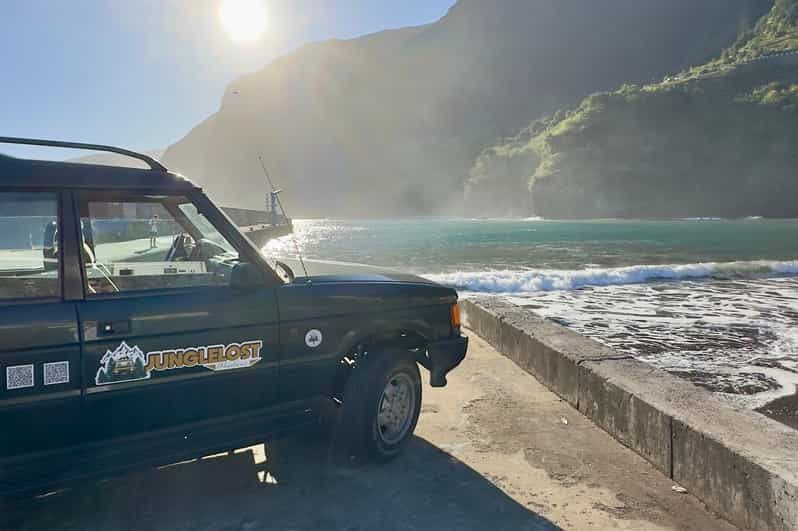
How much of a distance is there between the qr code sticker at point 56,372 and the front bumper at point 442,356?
2455mm

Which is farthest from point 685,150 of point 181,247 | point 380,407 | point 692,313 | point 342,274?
point 181,247

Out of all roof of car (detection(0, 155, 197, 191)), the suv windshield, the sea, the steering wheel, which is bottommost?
the sea

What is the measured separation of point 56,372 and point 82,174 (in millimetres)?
1040

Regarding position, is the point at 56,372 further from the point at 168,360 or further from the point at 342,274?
the point at 342,274

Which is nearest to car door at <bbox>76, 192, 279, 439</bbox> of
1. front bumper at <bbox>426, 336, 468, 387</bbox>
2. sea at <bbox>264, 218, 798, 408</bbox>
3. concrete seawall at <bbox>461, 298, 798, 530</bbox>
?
front bumper at <bbox>426, 336, 468, 387</bbox>

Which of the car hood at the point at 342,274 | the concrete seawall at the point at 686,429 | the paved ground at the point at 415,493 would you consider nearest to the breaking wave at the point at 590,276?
the concrete seawall at the point at 686,429

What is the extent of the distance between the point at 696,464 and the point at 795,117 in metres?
150

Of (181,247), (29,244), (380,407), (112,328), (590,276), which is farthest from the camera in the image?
(590,276)

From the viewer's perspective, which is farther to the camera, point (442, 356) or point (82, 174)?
point (442, 356)

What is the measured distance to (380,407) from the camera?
4.13 metres

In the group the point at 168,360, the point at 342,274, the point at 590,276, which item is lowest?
the point at 590,276

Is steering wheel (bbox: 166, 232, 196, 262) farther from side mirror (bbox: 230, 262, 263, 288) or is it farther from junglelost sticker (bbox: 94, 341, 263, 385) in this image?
junglelost sticker (bbox: 94, 341, 263, 385)

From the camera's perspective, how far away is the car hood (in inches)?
158

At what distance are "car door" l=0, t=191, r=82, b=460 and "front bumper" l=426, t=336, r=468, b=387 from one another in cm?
242
